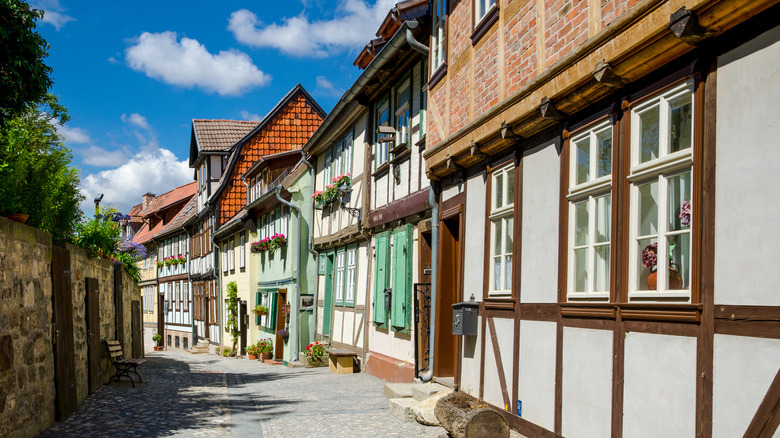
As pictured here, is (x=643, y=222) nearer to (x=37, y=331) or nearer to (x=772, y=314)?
(x=772, y=314)

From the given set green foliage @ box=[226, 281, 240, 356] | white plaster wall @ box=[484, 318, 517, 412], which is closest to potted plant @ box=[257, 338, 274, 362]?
green foliage @ box=[226, 281, 240, 356]

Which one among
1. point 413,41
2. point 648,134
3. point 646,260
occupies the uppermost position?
point 413,41

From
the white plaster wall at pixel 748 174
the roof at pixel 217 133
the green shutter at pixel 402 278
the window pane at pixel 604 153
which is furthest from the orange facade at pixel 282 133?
the white plaster wall at pixel 748 174

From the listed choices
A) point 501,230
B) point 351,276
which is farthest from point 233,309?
point 501,230

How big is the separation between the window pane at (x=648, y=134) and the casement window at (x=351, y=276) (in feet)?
39.6

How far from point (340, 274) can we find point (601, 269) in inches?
513

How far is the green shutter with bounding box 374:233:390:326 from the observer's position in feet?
48.0

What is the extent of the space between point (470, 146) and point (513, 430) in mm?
3257

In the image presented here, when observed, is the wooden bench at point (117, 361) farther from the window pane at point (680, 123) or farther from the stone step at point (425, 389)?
the window pane at point (680, 123)

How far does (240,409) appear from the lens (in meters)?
11.8

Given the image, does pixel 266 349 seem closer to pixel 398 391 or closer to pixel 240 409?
pixel 240 409

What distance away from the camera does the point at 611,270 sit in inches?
235

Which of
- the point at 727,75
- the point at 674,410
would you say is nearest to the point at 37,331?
the point at 674,410

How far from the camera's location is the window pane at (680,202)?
197 inches
